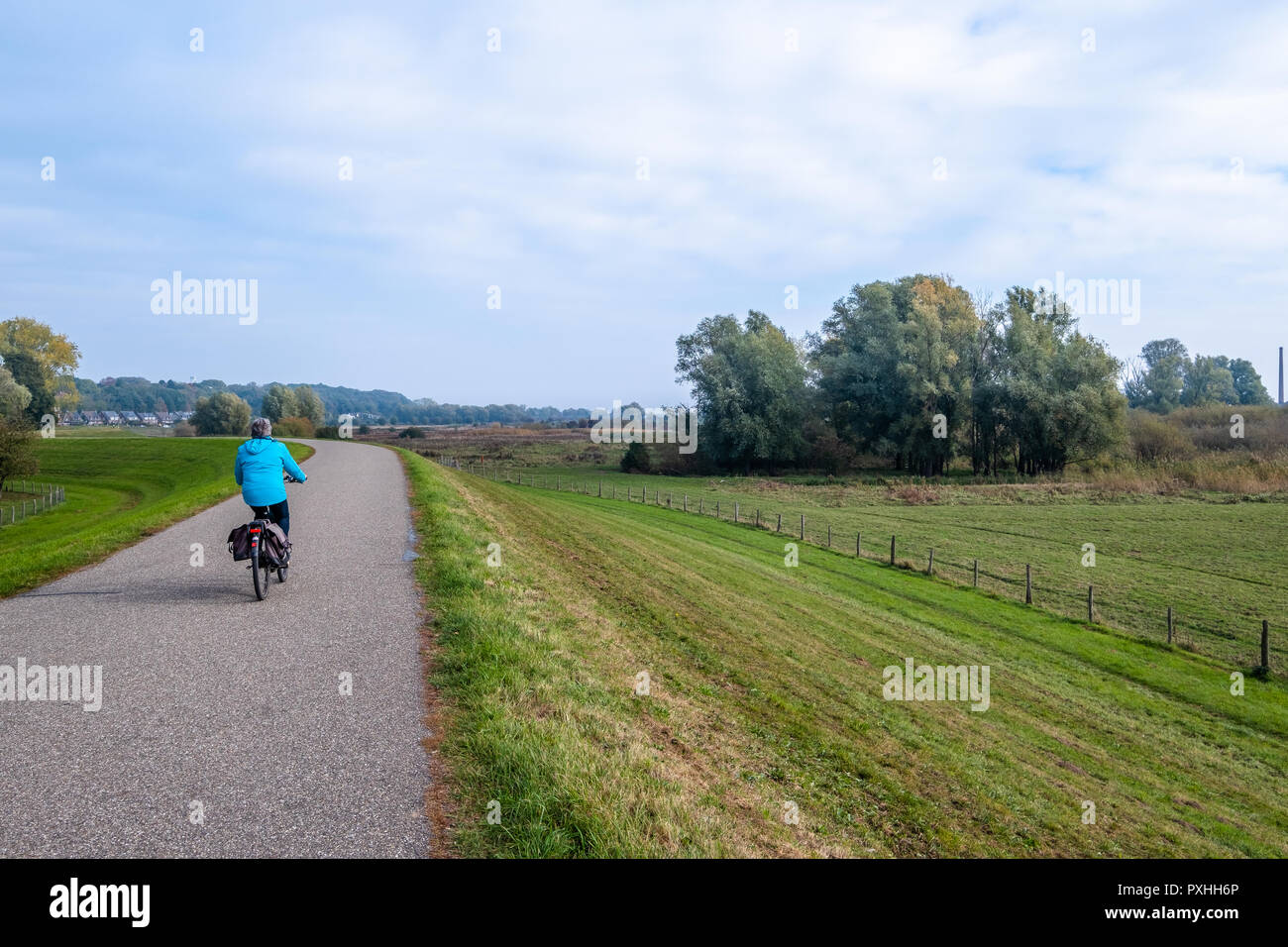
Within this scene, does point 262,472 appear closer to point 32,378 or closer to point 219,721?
point 219,721

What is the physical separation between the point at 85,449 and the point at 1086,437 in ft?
280

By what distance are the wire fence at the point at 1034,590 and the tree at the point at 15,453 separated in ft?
132

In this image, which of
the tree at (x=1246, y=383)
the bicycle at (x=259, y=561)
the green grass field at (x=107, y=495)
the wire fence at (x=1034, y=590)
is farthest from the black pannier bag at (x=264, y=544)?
the tree at (x=1246, y=383)

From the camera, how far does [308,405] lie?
11594cm

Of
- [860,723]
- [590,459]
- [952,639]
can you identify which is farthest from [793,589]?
[590,459]

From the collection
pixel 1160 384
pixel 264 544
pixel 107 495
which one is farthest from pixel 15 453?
pixel 1160 384

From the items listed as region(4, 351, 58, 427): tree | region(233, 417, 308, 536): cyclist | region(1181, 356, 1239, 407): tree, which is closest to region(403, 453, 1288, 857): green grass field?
region(233, 417, 308, 536): cyclist

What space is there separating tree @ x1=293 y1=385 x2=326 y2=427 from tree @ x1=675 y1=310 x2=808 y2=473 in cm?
6318

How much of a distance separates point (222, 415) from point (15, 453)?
195 ft

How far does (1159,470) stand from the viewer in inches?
2356

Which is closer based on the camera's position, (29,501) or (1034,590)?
(1034,590)

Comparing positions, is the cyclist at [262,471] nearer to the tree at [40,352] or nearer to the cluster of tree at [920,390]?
the cluster of tree at [920,390]

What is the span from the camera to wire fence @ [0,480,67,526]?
132 ft

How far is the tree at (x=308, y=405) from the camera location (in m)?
113
